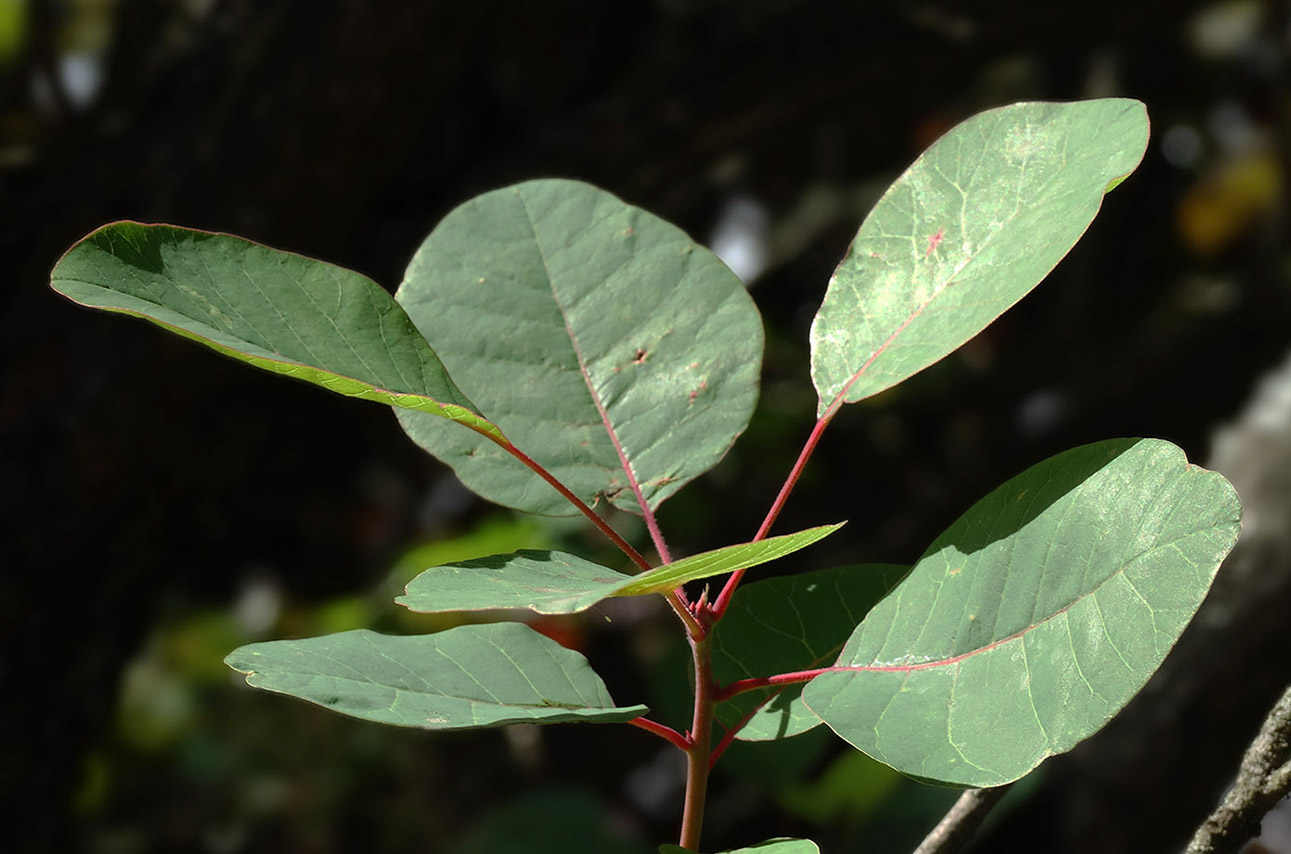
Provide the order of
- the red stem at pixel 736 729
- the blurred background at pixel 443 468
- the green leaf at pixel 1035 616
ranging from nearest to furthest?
the green leaf at pixel 1035 616 < the red stem at pixel 736 729 < the blurred background at pixel 443 468

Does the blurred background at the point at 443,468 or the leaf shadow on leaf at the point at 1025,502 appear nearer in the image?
the leaf shadow on leaf at the point at 1025,502

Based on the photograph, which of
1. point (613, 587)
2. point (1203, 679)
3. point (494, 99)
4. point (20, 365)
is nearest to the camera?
point (613, 587)

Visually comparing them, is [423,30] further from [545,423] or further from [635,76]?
[545,423]

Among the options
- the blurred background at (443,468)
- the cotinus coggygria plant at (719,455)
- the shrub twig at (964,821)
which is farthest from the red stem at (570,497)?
the blurred background at (443,468)

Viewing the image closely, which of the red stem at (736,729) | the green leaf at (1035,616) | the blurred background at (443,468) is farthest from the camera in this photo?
the blurred background at (443,468)

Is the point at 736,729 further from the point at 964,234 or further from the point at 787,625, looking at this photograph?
the point at 964,234

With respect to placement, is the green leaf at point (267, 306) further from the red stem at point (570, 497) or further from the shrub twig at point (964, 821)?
the shrub twig at point (964, 821)

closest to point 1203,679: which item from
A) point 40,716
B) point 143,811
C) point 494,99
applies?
point 494,99

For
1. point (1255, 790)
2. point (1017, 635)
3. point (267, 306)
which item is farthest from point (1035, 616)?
point (267, 306)
